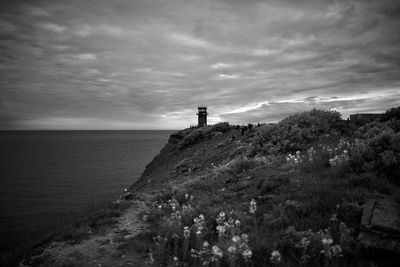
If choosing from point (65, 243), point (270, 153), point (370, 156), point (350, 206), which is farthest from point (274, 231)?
point (270, 153)

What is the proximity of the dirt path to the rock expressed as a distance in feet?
17.4

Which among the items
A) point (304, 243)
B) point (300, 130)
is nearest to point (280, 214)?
point (304, 243)

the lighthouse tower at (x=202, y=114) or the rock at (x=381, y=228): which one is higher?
the lighthouse tower at (x=202, y=114)

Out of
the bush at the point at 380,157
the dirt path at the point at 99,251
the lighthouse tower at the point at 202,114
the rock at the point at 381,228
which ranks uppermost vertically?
the lighthouse tower at the point at 202,114

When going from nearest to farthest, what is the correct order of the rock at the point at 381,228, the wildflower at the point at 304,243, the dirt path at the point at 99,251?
the rock at the point at 381,228, the wildflower at the point at 304,243, the dirt path at the point at 99,251

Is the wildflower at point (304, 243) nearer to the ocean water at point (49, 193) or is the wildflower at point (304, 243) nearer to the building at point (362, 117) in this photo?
the building at point (362, 117)

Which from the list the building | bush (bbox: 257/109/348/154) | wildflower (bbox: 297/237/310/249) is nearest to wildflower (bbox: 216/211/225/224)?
wildflower (bbox: 297/237/310/249)

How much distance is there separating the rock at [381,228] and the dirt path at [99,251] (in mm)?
5297

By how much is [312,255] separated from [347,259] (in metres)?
0.63

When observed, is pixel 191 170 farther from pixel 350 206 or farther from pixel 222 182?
pixel 350 206

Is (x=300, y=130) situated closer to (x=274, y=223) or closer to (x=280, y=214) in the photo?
(x=280, y=214)

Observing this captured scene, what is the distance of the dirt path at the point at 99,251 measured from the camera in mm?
6082

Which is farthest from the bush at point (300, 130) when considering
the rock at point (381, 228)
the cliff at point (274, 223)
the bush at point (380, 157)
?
the rock at point (381, 228)

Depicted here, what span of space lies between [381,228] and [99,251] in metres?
7.15
